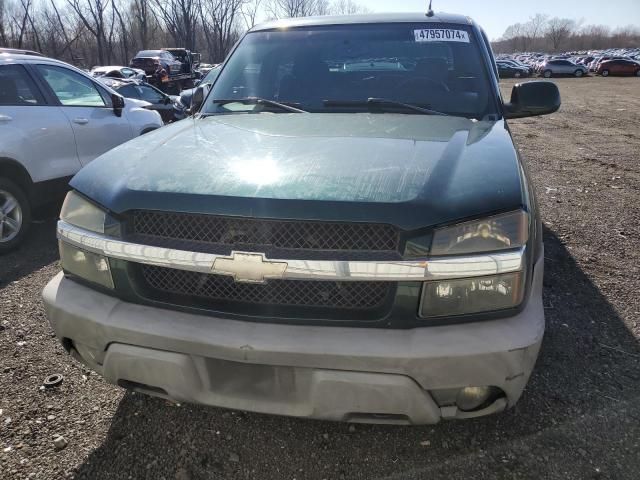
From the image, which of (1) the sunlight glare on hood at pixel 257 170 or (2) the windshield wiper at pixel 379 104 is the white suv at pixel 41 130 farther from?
(1) the sunlight glare on hood at pixel 257 170

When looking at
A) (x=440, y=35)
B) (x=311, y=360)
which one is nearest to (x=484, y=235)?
(x=311, y=360)

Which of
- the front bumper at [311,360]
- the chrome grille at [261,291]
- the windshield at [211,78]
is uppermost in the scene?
the windshield at [211,78]

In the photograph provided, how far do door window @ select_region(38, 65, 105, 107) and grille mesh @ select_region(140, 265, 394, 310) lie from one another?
13.6 ft

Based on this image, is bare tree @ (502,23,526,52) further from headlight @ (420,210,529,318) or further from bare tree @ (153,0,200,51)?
headlight @ (420,210,529,318)

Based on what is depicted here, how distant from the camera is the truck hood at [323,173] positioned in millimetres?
1685

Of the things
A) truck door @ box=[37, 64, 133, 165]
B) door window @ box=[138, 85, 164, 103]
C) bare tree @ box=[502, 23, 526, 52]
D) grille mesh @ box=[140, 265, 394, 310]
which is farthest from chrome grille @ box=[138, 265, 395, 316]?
bare tree @ box=[502, 23, 526, 52]

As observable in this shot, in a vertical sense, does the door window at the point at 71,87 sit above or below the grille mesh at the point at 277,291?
above

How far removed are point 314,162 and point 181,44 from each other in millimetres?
62804

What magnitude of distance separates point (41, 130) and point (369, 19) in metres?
3.37

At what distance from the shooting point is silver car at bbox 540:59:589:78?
43875 millimetres

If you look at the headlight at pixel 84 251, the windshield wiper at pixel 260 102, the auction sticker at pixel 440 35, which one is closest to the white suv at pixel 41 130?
the windshield wiper at pixel 260 102

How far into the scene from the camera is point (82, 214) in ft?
6.70

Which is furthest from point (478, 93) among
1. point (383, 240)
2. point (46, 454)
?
point (46, 454)

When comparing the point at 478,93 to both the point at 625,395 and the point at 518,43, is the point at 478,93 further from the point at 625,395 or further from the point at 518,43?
the point at 518,43
